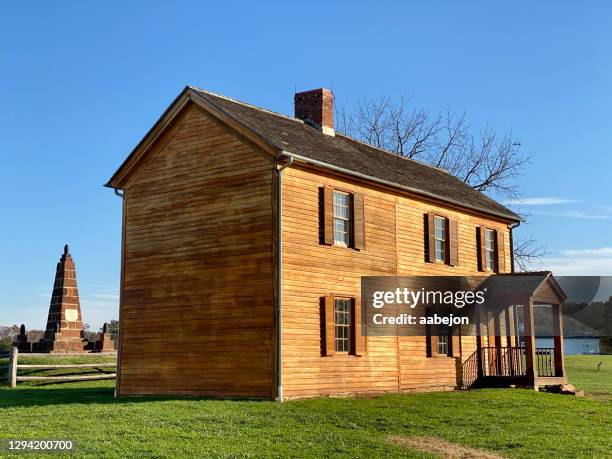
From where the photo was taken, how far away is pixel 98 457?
12039 millimetres

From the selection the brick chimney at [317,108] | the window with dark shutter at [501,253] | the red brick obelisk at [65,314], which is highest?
the brick chimney at [317,108]

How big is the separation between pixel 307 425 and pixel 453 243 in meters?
13.0

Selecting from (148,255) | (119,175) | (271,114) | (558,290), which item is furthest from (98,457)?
(558,290)

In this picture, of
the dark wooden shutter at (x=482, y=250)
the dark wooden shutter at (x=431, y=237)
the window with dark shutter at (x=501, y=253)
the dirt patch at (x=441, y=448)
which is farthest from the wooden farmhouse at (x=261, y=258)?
the dirt patch at (x=441, y=448)

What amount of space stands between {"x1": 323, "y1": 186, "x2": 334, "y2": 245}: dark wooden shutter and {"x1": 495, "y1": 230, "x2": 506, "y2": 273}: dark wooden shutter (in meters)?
10.5

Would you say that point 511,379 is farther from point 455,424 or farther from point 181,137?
point 181,137

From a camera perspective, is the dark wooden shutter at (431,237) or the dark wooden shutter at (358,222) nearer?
the dark wooden shutter at (358,222)

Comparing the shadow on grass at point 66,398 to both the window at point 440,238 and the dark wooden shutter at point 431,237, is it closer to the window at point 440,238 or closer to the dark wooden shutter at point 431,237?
the dark wooden shutter at point 431,237

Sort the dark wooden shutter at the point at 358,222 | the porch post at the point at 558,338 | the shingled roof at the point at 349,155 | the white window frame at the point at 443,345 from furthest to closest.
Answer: the porch post at the point at 558,338 → the white window frame at the point at 443,345 → the dark wooden shutter at the point at 358,222 → the shingled roof at the point at 349,155

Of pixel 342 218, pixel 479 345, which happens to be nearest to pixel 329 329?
pixel 342 218

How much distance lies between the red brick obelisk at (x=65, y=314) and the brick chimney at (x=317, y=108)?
56.6 feet

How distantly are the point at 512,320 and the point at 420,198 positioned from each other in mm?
6820

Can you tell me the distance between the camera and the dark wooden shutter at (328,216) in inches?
843

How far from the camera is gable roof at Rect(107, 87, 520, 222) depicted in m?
21.3
